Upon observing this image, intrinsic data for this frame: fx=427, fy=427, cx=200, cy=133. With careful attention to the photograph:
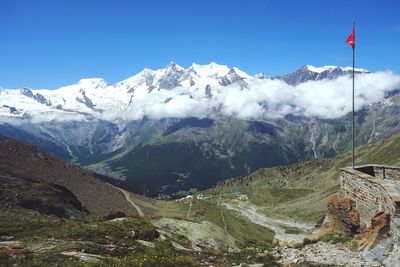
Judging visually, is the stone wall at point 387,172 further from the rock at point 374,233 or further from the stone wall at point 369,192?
the rock at point 374,233

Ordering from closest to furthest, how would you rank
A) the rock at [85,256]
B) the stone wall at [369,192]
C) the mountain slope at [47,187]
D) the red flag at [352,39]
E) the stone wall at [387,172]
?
the rock at [85,256] → the stone wall at [369,192] → the stone wall at [387,172] → the red flag at [352,39] → the mountain slope at [47,187]

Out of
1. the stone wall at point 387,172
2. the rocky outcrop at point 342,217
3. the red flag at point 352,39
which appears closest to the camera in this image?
the rocky outcrop at point 342,217

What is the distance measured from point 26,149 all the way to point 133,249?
16685 centimetres

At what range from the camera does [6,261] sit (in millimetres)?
22203

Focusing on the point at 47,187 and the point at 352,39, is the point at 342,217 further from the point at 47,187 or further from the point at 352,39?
the point at 47,187

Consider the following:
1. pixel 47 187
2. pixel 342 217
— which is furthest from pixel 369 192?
pixel 47 187

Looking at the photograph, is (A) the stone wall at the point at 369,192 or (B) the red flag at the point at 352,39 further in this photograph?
(B) the red flag at the point at 352,39

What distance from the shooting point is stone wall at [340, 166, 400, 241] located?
27344 millimetres

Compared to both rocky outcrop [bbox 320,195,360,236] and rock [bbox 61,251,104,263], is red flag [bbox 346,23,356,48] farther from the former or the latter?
rock [bbox 61,251,104,263]

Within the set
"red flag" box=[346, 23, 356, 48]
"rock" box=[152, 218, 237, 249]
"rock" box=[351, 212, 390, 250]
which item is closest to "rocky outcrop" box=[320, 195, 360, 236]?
"rock" box=[351, 212, 390, 250]

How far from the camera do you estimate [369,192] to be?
3253 cm

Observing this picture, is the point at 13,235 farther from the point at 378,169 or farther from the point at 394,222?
the point at 378,169

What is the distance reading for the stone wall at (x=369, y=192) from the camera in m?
27.3

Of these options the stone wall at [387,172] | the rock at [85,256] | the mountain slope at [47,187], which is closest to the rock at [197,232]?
the stone wall at [387,172]
